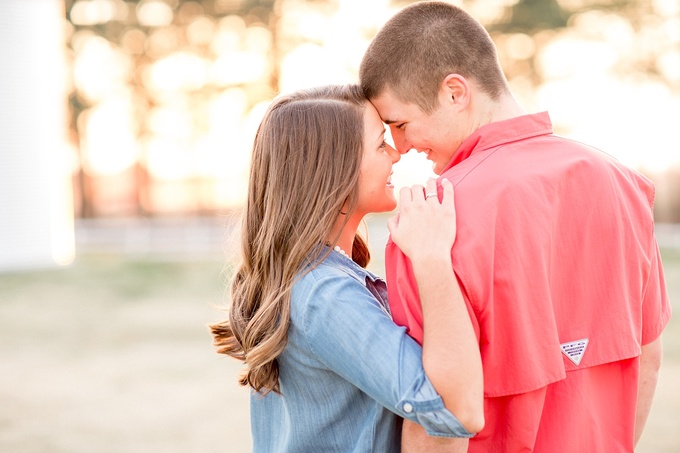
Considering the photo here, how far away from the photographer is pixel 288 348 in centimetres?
198

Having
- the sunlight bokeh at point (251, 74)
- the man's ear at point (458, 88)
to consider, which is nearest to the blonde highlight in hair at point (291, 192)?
the man's ear at point (458, 88)

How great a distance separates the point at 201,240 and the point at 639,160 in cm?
1109

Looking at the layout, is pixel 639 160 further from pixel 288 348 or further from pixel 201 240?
pixel 288 348

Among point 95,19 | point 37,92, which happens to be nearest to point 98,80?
point 95,19

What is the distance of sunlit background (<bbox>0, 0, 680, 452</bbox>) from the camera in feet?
32.9

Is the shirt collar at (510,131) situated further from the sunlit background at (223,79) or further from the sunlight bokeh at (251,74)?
the sunlight bokeh at (251,74)

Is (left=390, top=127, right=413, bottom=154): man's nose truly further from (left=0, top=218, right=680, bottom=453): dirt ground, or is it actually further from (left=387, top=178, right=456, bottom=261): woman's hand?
(left=0, top=218, right=680, bottom=453): dirt ground

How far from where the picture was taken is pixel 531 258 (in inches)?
68.4

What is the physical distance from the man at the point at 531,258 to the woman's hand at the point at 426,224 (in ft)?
0.08

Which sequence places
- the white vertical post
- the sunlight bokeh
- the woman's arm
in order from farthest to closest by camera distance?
the sunlight bokeh < the white vertical post < the woman's arm

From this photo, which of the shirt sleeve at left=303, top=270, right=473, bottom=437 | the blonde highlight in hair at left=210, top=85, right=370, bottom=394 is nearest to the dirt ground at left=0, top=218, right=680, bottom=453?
the blonde highlight in hair at left=210, top=85, right=370, bottom=394

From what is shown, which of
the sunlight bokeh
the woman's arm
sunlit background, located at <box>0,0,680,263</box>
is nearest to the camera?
the woman's arm

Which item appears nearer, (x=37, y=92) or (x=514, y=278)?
(x=514, y=278)

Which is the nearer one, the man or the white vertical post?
the man
